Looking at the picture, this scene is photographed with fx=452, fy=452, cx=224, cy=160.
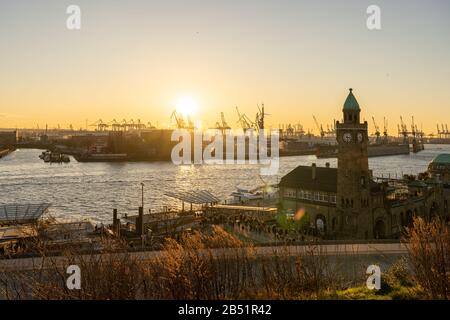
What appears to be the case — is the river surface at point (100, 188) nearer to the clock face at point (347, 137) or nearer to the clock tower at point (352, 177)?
the clock tower at point (352, 177)

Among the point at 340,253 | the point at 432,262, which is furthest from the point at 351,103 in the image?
the point at 432,262

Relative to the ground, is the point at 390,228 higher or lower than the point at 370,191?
lower

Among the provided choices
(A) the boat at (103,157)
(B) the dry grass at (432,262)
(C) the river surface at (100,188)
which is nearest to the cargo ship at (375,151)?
(A) the boat at (103,157)

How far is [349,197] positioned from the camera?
2428cm

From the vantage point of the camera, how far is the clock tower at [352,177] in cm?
2409

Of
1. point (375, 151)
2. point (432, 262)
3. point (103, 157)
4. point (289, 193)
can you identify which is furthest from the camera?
point (375, 151)

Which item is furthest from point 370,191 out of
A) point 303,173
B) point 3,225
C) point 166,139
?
point 166,139

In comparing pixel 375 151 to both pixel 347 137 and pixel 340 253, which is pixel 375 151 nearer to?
pixel 347 137

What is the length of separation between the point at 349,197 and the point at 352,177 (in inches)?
42.8

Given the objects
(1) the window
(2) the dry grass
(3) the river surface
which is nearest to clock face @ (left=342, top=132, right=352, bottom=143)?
(1) the window

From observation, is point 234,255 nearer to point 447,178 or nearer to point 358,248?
point 358,248
